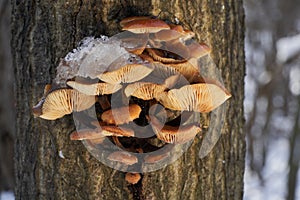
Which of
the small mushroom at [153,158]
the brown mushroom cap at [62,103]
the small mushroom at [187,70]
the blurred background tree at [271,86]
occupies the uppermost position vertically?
the small mushroom at [187,70]

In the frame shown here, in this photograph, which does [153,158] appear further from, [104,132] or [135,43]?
[135,43]

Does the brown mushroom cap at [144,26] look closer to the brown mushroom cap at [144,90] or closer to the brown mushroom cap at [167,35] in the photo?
the brown mushroom cap at [167,35]

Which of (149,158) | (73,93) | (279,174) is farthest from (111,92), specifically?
(279,174)

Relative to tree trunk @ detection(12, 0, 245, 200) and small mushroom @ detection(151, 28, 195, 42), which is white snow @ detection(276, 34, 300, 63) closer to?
tree trunk @ detection(12, 0, 245, 200)

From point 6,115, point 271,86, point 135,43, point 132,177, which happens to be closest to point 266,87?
point 271,86

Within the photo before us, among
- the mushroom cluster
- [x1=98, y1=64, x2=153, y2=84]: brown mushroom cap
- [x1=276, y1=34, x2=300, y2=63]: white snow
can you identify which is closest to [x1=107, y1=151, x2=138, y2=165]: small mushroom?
the mushroom cluster

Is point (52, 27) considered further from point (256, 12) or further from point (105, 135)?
point (256, 12)

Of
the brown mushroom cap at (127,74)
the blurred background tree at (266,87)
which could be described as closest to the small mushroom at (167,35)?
the brown mushroom cap at (127,74)
